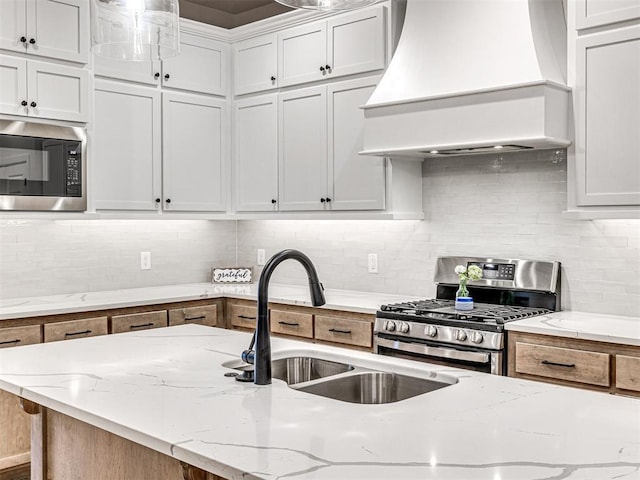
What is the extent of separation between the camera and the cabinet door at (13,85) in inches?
154

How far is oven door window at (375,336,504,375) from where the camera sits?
3.37 metres

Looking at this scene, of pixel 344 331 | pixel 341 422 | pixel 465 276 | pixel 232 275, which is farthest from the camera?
pixel 232 275

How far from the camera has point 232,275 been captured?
5.32 m

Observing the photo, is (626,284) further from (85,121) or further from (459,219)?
(85,121)

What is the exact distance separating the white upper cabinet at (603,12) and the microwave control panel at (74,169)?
9.51 ft

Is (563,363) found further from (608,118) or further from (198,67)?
(198,67)

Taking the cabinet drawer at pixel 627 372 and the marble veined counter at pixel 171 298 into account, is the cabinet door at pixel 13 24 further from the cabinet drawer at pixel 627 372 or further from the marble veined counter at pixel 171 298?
the cabinet drawer at pixel 627 372

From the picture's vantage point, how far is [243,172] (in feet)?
16.8

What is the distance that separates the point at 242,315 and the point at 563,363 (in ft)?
7.28

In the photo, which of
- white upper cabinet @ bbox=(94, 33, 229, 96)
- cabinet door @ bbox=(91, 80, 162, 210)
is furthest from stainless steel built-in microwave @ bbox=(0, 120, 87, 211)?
white upper cabinet @ bbox=(94, 33, 229, 96)

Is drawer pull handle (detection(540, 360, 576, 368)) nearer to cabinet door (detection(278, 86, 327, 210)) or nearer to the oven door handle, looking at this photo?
the oven door handle

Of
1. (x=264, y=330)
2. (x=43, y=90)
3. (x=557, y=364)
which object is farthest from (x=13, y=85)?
(x=557, y=364)

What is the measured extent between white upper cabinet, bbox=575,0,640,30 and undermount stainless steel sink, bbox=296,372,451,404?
81.5 inches

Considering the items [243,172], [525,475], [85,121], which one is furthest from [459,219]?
[525,475]
